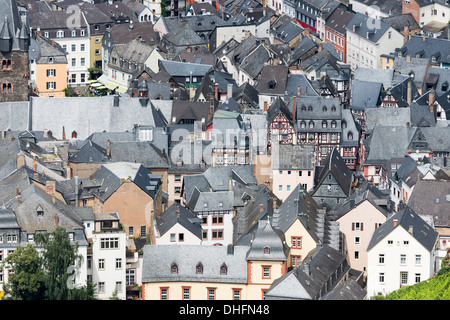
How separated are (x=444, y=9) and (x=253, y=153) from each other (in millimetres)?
66949

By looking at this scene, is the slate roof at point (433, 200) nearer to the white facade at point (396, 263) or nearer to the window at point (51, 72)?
the white facade at point (396, 263)

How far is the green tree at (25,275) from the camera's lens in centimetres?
7144

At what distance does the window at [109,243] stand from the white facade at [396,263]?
2003 centimetres

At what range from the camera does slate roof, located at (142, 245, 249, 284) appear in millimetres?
76750

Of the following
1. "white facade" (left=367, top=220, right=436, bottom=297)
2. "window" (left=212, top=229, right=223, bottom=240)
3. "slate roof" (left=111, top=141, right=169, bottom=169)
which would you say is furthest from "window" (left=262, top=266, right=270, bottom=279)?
"slate roof" (left=111, top=141, right=169, bottom=169)

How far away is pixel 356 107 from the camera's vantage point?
128 meters

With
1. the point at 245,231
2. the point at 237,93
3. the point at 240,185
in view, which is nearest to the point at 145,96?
the point at 237,93

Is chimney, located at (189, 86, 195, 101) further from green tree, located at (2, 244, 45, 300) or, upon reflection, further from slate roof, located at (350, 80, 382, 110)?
green tree, located at (2, 244, 45, 300)

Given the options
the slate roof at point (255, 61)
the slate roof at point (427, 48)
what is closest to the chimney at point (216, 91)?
the slate roof at point (255, 61)

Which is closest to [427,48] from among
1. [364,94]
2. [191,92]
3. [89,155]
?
[364,94]

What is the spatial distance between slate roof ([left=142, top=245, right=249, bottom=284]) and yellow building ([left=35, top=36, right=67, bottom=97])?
6837cm

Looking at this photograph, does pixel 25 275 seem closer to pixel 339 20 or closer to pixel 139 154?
pixel 139 154

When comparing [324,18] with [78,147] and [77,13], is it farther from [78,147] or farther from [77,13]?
[78,147]

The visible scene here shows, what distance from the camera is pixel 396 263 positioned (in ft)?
264
